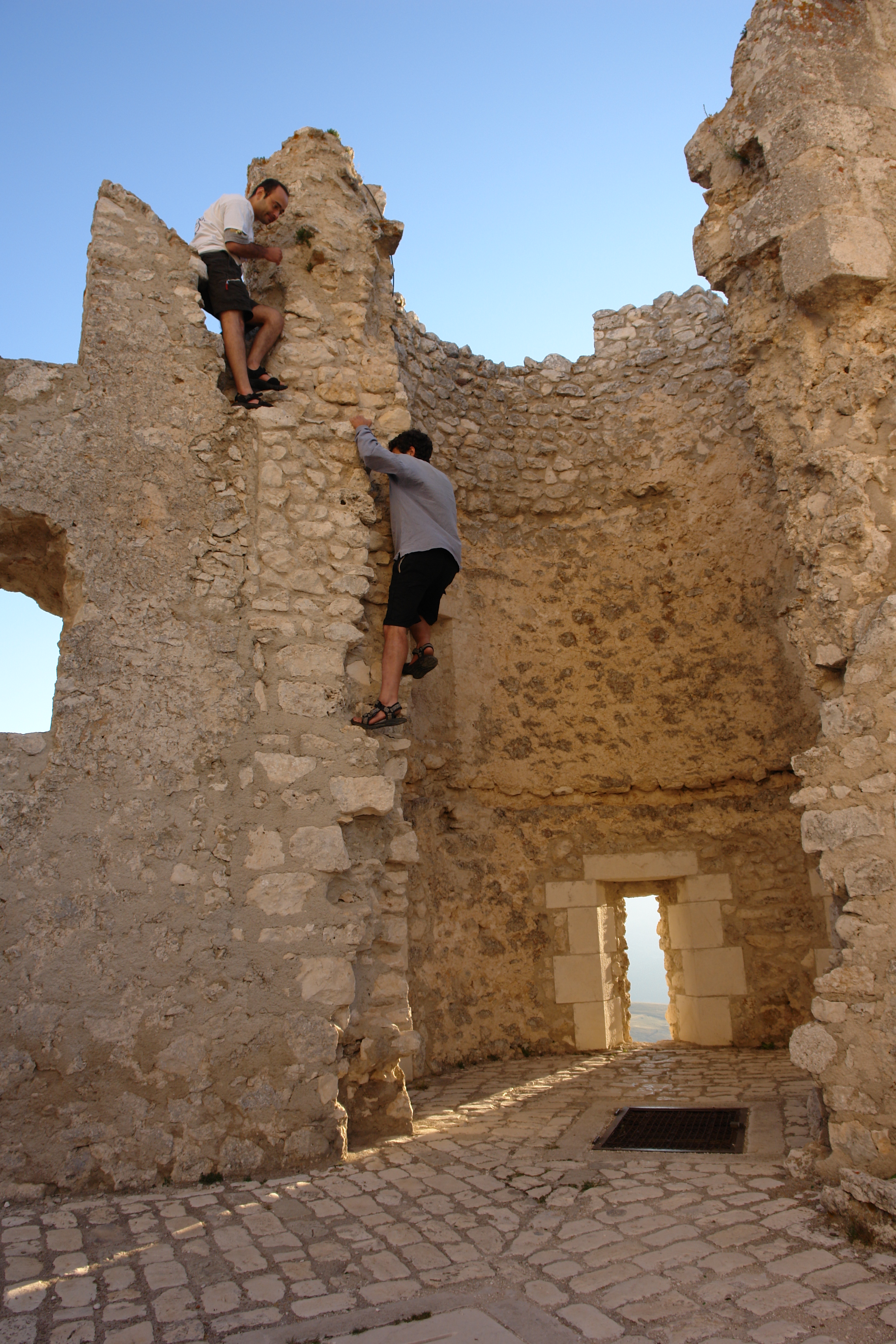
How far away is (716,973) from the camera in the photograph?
664 cm

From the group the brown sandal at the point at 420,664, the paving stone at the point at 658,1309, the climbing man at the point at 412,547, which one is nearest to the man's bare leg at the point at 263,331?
the climbing man at the point at 412,547

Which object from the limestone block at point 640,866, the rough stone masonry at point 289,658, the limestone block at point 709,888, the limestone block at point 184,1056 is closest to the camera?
the rough stone masonry at point 289,658

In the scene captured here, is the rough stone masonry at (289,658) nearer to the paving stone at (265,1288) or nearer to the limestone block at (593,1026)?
the paving stone at (265,1288)

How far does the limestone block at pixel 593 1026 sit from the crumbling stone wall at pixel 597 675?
0.06 meters

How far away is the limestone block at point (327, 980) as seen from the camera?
150 inches

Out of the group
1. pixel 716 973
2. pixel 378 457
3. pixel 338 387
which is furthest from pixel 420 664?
pixel 716 973

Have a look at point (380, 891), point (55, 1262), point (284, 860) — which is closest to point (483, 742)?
point (380, 891)

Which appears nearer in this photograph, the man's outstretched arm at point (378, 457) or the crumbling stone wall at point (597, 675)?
the man's outstretched arm at point (378, 457)

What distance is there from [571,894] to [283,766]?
12.0ft

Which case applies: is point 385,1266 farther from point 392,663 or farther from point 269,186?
point 269,186

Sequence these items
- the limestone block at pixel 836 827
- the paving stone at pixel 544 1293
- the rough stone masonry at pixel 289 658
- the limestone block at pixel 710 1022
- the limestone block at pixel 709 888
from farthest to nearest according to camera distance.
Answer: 1. the limestone block at pixel 709 888
2. the limestone block at pixel 710 1022
3. the rough stone masonry at pixel 289 658
4. the limestone block at pixel 836 827
5. the paving stone at pixel 544 1293

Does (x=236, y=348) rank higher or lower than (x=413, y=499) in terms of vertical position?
higher

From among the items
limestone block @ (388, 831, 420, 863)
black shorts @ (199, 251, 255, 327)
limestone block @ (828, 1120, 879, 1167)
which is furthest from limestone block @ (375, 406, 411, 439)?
limestone block @ (828, 1120, 879, 1167)

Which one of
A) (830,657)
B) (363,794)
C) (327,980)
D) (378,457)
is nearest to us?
(830,657)
